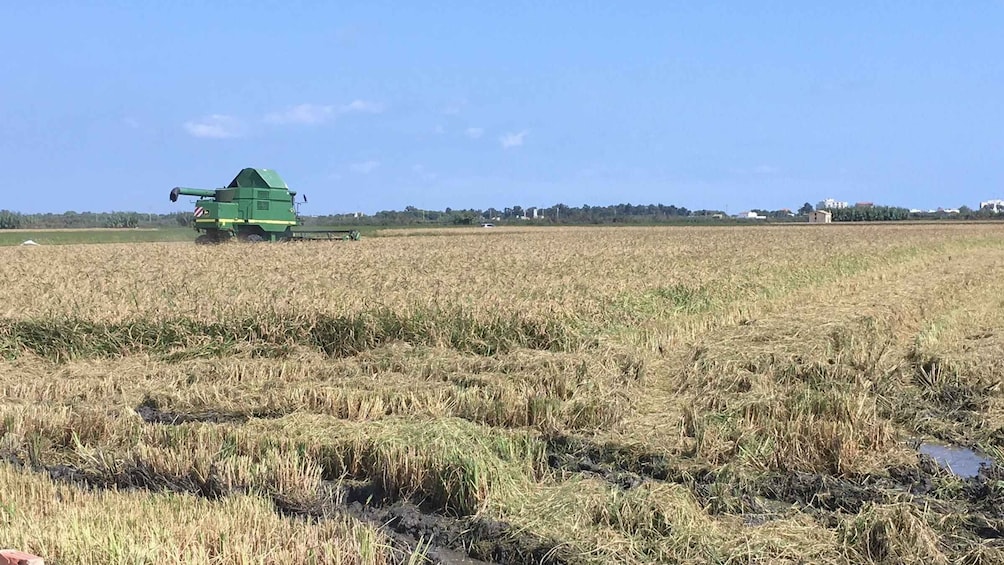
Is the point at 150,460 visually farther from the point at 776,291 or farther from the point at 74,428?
the point at 776,291

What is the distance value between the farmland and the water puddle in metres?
0.15

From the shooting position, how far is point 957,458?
6.50 m

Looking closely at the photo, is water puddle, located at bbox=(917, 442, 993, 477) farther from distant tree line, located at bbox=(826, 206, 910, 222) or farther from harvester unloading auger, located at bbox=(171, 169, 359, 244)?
distant tree line, located at bbox=(826, 206, 910, 222)

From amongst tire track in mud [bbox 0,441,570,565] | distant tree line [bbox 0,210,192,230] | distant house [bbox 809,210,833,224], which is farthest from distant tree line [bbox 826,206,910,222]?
tire track in mud [bbox 0,441,570,565]

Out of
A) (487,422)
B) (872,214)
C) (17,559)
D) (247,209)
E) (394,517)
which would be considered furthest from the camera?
(872,214)

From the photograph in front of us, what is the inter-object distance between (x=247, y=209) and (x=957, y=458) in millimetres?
29187

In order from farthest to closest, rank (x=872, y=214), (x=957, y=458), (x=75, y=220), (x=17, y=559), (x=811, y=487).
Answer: (x=872, y=214)
(x=75, y=220)
(x=957, y=458)
(x=811, y=487)
(x=17, y=559)

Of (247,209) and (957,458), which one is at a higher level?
(247,209)

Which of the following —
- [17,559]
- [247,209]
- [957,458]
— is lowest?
[957,458]

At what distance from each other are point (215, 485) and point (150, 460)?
737mm

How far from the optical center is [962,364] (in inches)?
A: 359

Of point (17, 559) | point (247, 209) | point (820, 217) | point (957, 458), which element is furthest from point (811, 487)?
point (820, 217)

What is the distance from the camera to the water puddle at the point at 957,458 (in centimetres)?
614

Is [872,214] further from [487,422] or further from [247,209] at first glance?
[487,422]
